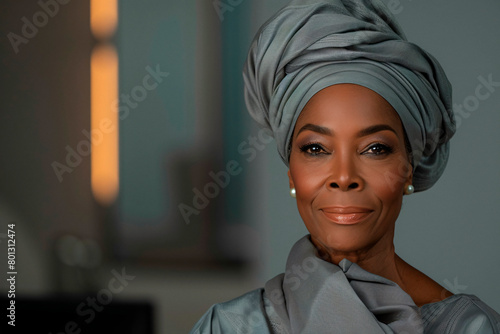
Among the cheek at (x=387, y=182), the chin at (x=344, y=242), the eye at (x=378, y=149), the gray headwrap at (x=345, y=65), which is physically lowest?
the chin at (x=344, y=242)

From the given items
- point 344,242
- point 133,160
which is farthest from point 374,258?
point 133,160

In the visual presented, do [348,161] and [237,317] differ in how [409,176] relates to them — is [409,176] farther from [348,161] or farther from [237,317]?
[237,317]

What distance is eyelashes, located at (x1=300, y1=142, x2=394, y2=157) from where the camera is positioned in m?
1.65

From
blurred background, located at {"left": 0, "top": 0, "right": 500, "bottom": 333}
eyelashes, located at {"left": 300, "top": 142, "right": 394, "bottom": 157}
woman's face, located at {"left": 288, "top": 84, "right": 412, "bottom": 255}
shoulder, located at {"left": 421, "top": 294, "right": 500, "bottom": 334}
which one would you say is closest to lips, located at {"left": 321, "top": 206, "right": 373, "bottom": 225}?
woman's face, located at {"left": 288, "top": 84, "right": 412, "bottom": 255}

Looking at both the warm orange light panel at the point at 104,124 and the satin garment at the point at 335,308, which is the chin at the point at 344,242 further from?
the warm orange light panel at the point at 104,124

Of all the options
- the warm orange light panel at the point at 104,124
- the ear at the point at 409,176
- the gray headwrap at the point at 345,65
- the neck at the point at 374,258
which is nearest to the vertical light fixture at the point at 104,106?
the warm orange light panel at the point at 104,124

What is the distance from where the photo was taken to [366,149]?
1.64 metres

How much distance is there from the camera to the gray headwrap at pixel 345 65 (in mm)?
1668

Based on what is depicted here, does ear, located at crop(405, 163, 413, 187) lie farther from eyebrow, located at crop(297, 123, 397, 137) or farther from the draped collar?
the draped collar

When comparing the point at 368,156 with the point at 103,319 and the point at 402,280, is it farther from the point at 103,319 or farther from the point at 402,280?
the point at 103,319

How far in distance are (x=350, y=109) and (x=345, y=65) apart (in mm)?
110

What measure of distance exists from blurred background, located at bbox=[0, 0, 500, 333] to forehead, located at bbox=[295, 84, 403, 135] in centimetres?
152

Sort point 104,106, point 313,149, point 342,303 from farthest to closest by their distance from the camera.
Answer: point 104,106 < point 313,149 < point 342,303

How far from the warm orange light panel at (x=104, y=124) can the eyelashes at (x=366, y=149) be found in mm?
1875
